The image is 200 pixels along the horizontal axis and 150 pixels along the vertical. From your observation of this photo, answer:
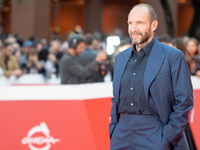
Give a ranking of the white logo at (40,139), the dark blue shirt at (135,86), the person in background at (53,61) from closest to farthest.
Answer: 1. the dark blue shirt at (135,86)
2. the white logo at (40,139)
3. the person in background at (53,61)

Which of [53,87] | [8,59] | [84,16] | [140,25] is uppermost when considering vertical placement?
[84,16]

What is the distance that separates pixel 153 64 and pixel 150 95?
26 centimetres

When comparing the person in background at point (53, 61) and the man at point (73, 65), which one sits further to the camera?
the person in background at point (53, 61)

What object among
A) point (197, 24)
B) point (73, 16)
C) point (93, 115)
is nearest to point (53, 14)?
point (73, 16)

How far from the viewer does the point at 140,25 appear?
9.14ft

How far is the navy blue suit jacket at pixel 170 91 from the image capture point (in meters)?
2.63

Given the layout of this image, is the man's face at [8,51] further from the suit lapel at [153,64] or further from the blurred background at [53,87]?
the suit lapel at [153,64]

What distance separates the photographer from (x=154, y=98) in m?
2.68

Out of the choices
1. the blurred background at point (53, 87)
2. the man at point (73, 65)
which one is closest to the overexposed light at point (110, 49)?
the blurred background at point (53, 87)

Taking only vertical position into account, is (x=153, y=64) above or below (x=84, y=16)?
below

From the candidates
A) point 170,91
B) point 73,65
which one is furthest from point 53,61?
point 170,91

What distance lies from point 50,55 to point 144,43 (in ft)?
23.6

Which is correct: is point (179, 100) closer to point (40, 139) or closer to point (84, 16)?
point (40, 139)

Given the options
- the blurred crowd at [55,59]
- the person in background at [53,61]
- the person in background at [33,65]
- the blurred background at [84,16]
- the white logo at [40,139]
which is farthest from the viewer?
the blurred background at [84,16]
